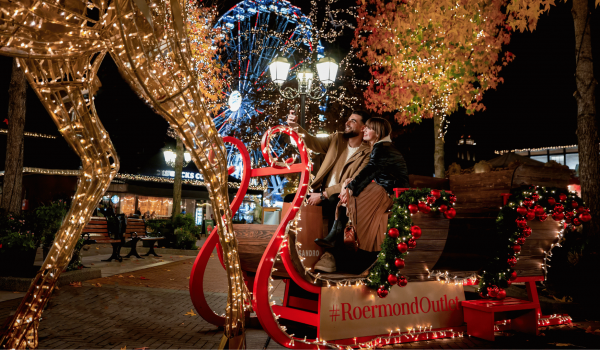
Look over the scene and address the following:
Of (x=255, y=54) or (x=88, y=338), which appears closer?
(x=88, y=338)

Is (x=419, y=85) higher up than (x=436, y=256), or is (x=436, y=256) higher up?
(x=419, y=85)

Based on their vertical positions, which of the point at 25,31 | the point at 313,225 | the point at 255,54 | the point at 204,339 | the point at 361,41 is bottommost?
the point at 204,339

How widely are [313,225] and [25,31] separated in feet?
9.13

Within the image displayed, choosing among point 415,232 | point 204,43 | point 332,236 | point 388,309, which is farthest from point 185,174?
point 415,232

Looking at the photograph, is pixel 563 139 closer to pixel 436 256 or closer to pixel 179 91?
pixel 436 256

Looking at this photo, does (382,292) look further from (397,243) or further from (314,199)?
(314,199)

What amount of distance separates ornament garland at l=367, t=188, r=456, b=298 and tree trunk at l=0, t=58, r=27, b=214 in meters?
6.93

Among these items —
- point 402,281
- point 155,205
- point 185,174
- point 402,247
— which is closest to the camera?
point 402,247

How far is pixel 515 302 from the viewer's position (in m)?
4.39

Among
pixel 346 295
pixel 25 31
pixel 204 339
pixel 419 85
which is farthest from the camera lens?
pixel 419 85

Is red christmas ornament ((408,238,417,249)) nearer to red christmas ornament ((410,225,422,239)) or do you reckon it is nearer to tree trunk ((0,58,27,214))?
red christmas ornament ((410,225,422,239))

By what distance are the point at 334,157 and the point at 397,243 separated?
136cm

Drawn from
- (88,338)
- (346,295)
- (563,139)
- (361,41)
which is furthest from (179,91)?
(563,139)

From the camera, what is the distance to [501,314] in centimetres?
458
